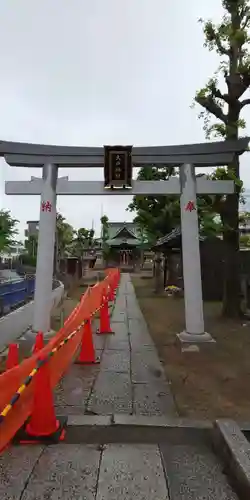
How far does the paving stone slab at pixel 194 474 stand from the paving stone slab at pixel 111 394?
103 centimetres

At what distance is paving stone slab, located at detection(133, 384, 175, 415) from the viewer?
4.84 metres

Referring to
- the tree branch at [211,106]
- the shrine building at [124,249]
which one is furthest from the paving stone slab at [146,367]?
the shrine building at [124,249]

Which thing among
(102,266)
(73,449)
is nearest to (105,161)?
(73,449)

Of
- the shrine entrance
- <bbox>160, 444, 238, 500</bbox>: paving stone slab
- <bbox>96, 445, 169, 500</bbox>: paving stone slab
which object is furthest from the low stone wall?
the shrine entrance

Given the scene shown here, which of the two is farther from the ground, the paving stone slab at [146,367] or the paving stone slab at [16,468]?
the paving stone slab at [146,367]

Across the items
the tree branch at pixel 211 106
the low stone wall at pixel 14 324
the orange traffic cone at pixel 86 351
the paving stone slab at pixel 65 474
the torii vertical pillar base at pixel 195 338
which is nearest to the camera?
the paving stone slab at pixel 65 474

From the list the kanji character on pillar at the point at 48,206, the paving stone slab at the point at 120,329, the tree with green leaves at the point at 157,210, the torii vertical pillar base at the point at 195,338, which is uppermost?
the tree with green leaves at the point at 157,210

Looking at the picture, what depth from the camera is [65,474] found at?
3406 millimetres

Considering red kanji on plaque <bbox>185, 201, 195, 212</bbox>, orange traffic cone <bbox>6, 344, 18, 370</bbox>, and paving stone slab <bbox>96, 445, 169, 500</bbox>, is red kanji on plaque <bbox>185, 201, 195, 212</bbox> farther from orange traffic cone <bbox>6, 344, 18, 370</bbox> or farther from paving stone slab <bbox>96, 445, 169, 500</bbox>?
paving stone slab <bbox>96, 445, 169, 500</bbox>

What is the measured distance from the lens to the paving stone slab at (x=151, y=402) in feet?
15.9

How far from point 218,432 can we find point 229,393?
1577 mm

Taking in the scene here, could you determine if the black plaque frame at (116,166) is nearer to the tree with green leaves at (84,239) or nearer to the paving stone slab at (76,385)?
the paving stone slab at (76,385)

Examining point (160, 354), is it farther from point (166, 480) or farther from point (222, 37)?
point (222, 37)

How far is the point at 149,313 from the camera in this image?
46.0 feet
